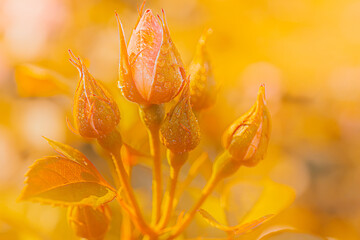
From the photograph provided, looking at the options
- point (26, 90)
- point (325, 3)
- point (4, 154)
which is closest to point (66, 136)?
point (4, 154)

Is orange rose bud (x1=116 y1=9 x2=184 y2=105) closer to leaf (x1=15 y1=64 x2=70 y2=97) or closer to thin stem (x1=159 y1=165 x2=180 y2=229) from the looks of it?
thin stem (x1=159 y1=165 x2=180 y2=229)

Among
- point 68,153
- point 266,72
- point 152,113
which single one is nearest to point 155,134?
point 152,113

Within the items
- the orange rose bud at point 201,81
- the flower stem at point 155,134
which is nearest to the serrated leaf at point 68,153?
the flower stem at point 155,134

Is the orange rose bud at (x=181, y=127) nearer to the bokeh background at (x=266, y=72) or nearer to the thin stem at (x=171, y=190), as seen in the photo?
the thin stem at (x=171, y=190)

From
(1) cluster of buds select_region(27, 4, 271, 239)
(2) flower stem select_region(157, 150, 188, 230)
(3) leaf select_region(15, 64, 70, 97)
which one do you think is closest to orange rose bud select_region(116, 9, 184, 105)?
(1) cluster of buds select_region(27, 4, 271, 239)

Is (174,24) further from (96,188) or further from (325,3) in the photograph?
(96,188)

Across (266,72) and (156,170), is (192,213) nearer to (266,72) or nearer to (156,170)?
(156,170)
